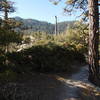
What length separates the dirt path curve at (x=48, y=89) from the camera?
16.8 ft

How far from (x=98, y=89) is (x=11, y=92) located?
3.65 metres

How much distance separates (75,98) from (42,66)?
9.23 ft

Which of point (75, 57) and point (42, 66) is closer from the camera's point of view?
point (42, 66)

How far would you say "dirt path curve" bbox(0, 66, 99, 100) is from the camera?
5125 mm

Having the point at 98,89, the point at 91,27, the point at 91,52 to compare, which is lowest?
the point at 98,89

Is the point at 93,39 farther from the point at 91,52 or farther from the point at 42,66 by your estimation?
the point at 42,66

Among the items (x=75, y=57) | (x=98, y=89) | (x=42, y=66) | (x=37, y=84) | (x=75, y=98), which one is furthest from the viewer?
(x=75, y=57)

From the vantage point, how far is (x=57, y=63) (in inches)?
341

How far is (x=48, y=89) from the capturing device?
5.98m

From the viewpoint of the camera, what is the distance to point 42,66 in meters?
7.99

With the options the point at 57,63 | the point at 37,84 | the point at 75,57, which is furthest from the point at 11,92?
the point at 75,57

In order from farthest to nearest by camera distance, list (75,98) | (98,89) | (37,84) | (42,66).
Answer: (42,66), (98,89), (37,84), (75,98)

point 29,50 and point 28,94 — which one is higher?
point 29,50

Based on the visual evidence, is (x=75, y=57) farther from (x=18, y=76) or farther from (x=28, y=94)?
(x=28, y=94)
